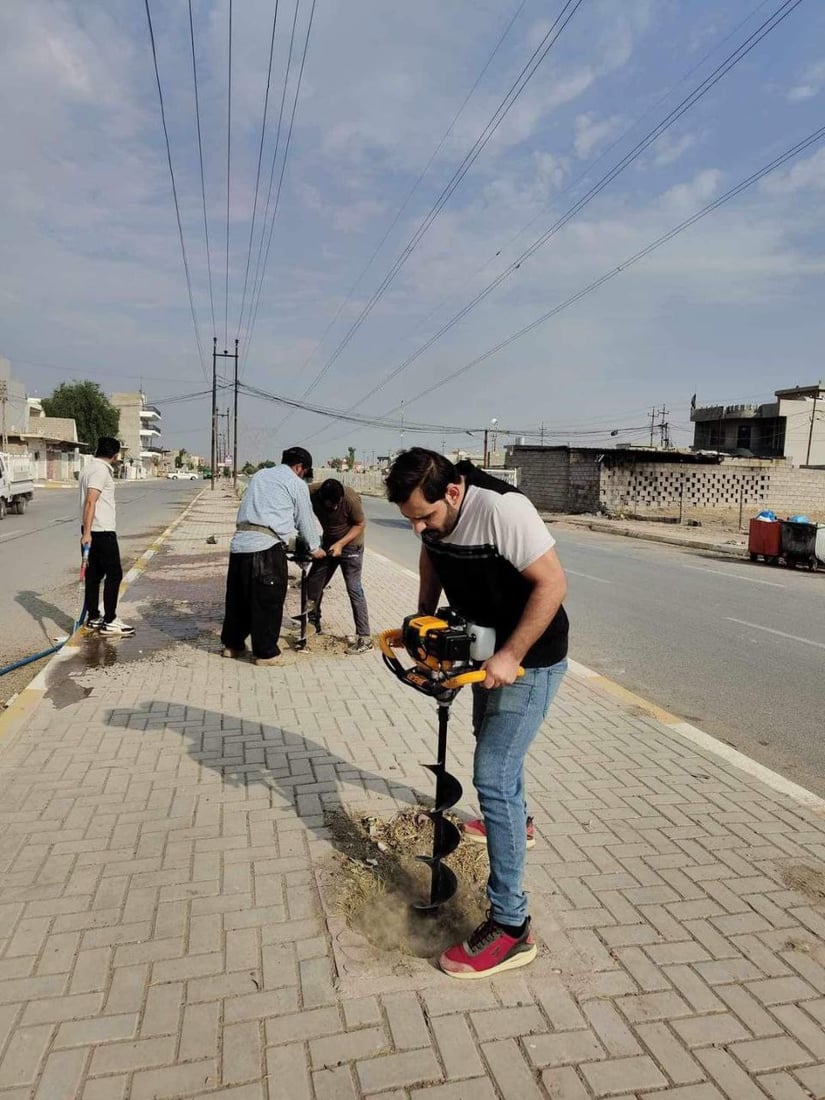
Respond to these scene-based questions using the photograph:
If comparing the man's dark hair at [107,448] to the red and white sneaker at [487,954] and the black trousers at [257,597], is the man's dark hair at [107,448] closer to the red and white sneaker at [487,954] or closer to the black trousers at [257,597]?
A: the black trousers at [257,597]

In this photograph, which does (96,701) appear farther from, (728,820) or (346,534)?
(728,820)

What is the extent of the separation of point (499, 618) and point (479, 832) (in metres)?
1.40

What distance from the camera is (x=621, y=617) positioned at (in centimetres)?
916

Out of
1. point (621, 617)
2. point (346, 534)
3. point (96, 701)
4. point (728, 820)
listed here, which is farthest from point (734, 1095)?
point (621, 617)

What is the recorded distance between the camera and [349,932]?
8.75 ft

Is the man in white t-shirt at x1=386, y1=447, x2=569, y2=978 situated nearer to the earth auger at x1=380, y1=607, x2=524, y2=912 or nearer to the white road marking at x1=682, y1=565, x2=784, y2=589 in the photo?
the earth auger at x1=380, y1=607, x2=524, y2=912

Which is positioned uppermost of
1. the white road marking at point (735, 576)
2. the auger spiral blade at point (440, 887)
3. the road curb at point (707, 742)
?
the auger spiral blade at point (440, 887)

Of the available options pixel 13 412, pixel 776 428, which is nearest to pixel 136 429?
pixel 13 412

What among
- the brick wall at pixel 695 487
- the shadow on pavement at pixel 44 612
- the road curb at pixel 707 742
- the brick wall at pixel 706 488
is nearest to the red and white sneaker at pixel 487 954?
the road curb at pixel 707 742

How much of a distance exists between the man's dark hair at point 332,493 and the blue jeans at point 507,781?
167 inches

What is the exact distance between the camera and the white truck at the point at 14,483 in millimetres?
22172

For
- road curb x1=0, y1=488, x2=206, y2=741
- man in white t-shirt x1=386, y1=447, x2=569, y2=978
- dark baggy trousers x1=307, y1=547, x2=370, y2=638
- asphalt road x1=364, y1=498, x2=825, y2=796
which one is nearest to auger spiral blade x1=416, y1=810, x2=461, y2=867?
man in white t-shirt x1=386, y1=447, x2=569, y2=978

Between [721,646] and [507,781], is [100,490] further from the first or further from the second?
[721,646]

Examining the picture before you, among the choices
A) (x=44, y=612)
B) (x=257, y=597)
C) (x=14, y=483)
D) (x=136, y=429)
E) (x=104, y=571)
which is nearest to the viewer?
(x=257, y=597)
